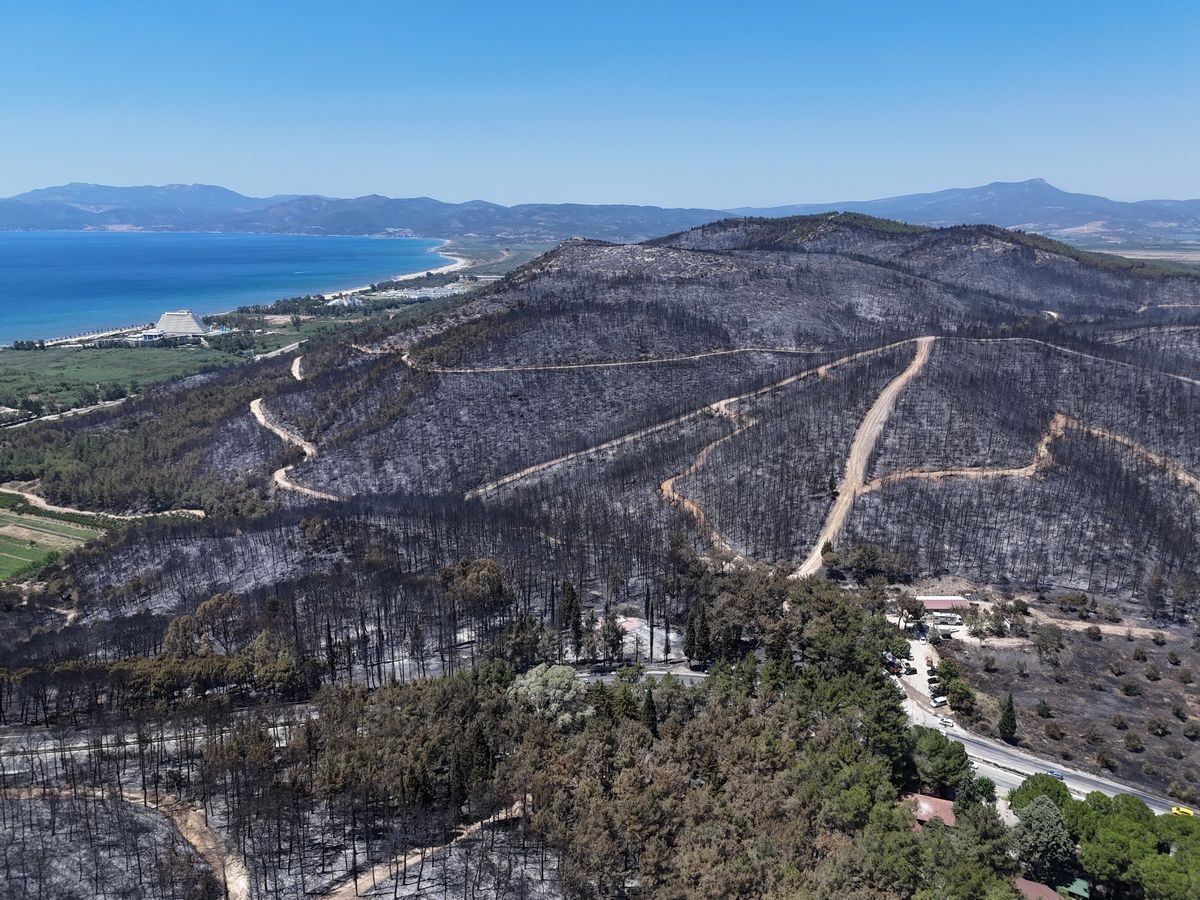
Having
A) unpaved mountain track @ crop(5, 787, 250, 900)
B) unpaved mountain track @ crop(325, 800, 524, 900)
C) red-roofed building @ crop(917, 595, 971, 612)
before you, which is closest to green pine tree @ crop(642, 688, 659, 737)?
unpaved mountain track @ crop(325, 800, 524, 900)

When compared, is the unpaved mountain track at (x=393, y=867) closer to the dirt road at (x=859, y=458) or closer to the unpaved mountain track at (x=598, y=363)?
the dirt road at (x=859, y=458)

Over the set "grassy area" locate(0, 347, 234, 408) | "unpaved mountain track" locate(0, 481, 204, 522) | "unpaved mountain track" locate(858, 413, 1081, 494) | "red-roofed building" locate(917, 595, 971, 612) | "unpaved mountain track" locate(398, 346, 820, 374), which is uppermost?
"unpaved mountain track" locate(398, 346, 820, 374)

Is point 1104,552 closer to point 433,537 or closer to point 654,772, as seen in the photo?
point 654,772

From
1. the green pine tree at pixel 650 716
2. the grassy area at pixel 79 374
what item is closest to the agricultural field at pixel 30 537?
the grassy area at pixel 79 374

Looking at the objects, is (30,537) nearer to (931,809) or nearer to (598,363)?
(598,363)

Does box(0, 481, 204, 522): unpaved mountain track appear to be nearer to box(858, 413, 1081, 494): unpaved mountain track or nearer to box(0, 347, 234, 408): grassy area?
box(0, 347, 234, 408): grassy area

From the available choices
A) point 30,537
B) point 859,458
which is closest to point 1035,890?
point 859,458
